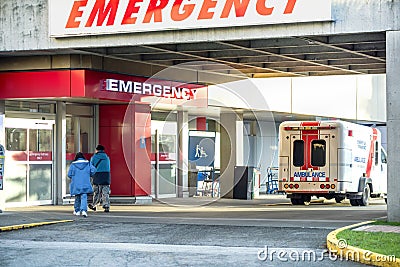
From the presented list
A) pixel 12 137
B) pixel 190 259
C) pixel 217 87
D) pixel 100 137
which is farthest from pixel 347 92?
pixel 190 259

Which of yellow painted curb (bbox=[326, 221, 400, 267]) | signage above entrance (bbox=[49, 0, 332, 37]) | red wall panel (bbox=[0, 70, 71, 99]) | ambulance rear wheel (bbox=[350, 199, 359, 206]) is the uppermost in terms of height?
signage above entrance (bbox=[49, 0, 332, 37])

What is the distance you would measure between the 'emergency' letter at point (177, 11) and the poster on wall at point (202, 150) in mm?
13595

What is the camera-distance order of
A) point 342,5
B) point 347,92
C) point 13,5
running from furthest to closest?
1. point 347,92
2. point 13,5
3. point 342,5

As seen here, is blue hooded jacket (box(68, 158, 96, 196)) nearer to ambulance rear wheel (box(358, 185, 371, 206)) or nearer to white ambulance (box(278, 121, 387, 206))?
white ambulance (box(278, 121, 387, 206))

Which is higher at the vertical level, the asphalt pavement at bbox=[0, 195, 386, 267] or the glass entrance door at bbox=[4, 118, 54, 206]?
the glass entrance door at bbox=[4, 118, 54, 206]

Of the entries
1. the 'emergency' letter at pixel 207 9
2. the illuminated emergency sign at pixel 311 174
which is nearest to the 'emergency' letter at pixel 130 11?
the 'emergency' letter at pixel 207 9

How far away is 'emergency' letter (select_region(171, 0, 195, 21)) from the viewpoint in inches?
806

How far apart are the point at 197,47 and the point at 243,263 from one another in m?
11.0

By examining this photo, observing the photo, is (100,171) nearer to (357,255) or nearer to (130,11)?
(130,11)

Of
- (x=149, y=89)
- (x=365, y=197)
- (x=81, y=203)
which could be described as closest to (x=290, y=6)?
(x=81, y=203)

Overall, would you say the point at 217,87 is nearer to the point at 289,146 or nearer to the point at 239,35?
the point at 289,146

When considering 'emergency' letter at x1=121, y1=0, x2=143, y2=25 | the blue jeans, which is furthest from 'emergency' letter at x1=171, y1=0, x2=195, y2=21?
the blue jeans

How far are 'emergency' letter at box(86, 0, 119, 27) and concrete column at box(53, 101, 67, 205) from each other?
5.90 m

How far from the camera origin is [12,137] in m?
25.5
